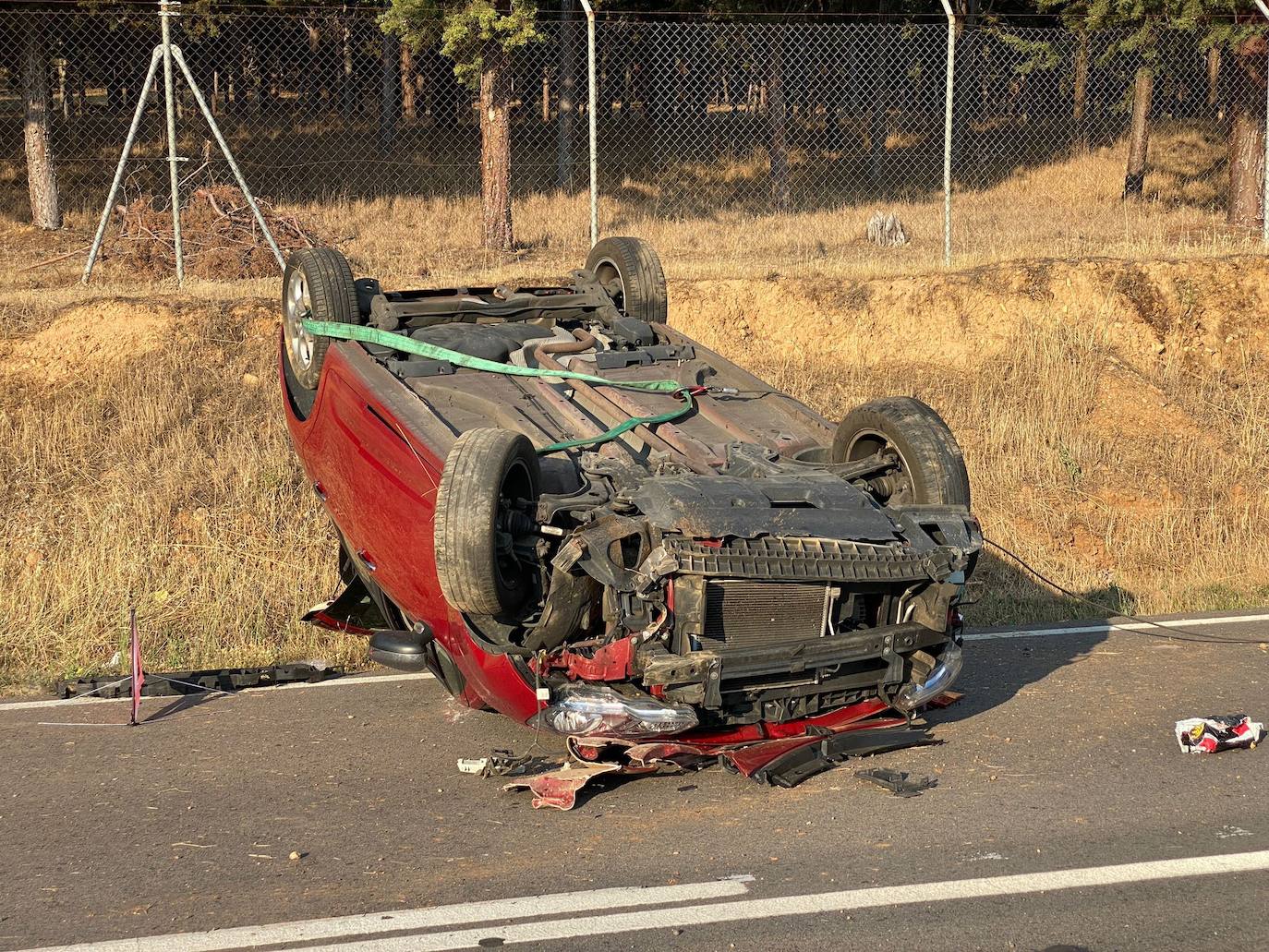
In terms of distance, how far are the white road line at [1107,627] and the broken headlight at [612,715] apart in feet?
10.9

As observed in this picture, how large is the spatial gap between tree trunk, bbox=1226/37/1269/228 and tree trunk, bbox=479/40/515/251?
9243 mm

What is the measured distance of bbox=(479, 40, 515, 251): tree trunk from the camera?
1825 cm

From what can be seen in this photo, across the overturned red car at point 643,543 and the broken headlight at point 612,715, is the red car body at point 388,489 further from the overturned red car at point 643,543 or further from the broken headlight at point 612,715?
the broken headlight at point 612,715

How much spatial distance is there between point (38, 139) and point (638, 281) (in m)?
16.7

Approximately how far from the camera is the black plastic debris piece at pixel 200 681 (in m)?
7.35

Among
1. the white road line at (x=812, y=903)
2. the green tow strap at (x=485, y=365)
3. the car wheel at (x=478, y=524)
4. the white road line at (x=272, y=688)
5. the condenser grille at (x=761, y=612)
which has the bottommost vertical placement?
the white road line at (x=272, y=688)

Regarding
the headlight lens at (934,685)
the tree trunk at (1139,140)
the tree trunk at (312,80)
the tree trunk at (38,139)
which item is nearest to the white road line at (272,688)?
the headlight lens at (934,685)

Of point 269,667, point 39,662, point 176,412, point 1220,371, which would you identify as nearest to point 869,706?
point 269,667

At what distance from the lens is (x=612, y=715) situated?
550 cm

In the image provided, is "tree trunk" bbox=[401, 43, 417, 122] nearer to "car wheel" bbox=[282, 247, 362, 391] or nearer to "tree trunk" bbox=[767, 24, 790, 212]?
"tree trunk" bbox=[767, 24, 790, 212]

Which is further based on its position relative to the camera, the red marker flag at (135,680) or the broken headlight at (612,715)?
the red marker flag at (135,680)

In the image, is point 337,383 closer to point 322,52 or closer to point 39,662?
point 39,662

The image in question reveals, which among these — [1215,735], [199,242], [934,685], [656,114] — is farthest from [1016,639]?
[656,114]

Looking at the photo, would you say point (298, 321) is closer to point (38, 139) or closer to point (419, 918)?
point (419, 918)
